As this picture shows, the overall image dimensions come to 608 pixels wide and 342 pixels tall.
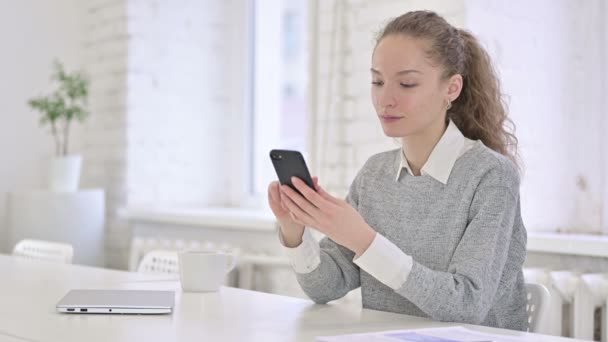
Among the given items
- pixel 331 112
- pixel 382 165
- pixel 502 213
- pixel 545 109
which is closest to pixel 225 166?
pixel 331 112

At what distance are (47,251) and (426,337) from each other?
69.8 inches

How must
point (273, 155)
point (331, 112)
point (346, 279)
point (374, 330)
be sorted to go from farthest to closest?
point (331, 112)
point (346, 279)
point (273, 155)
point (374, 330)

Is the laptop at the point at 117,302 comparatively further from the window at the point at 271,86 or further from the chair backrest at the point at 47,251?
the window at the point at 271,86

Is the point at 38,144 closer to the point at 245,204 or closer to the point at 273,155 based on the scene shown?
the point at 245,204

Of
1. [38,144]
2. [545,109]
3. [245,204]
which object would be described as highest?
[545,109]

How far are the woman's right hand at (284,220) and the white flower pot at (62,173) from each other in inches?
82.1

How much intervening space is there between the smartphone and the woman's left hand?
1 cm

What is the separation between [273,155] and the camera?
1465 millimetres

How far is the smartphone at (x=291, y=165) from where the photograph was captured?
1441mm

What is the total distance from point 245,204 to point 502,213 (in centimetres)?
243

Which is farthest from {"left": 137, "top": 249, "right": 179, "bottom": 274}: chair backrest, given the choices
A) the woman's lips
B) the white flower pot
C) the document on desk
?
the white flower pot

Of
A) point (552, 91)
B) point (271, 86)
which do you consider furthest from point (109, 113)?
point (552, 91)

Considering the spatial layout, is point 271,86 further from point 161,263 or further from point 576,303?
point 576,303

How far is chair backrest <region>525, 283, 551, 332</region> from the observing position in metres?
1.67
